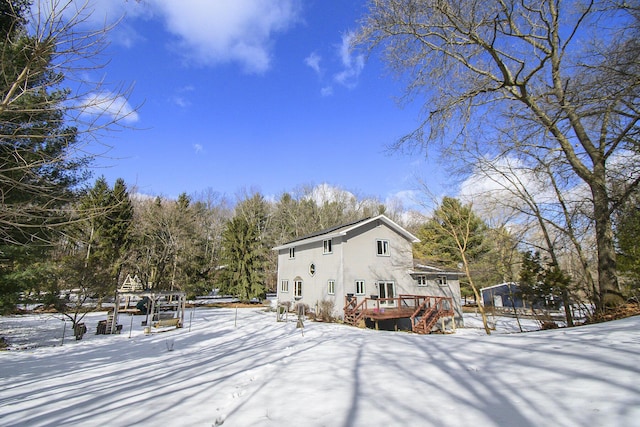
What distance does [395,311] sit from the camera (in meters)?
17.9

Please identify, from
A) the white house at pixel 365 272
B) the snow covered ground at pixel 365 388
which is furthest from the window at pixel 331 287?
the snow covered ground at pixel 365 388

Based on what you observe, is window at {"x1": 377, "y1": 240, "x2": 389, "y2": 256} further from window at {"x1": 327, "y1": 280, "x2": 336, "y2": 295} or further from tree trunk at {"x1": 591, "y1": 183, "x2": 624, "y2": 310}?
tree trunk at {"x1": 591, "y1": 183, "x2": 624, "y2": 310}

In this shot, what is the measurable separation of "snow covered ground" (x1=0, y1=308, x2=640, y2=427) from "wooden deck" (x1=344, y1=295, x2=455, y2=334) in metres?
9.64

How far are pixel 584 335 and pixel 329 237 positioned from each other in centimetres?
1468

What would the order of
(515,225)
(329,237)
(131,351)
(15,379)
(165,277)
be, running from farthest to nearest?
1. (165,277)
2. (329,237)
3. (515,225)
4. (131,351)
5. (15,379)

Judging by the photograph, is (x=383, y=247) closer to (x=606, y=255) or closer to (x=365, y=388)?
(x=606, y=255)

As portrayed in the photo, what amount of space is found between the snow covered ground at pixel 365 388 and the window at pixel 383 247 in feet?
42.3

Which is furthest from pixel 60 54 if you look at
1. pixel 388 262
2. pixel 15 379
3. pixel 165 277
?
pixel 165 277

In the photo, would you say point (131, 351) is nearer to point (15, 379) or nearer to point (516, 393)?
point (15, 379)

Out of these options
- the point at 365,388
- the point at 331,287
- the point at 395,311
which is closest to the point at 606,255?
the point at 365,388

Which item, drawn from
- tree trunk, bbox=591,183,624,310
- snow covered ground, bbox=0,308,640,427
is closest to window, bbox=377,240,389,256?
tree trunk, bbox=591,183,624,310

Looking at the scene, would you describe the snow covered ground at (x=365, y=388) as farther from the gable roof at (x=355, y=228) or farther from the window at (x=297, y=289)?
the window at (x=297, y=289)

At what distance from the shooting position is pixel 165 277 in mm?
28953

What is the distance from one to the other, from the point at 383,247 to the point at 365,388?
16869 millimetres
